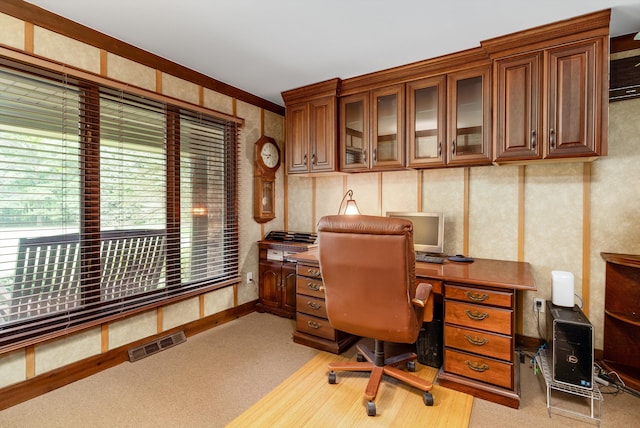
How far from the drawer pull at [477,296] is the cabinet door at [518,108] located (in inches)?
43.0

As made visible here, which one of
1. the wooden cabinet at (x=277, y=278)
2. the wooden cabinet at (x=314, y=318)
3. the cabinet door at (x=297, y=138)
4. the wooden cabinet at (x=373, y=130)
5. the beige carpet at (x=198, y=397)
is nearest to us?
the beige carpet at (x=198, y=397)

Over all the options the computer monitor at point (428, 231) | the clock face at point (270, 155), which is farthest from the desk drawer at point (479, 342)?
the clock face at point (270, 155)

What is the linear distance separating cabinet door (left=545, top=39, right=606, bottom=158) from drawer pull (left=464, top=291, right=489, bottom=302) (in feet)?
3.80

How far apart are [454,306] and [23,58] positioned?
320 cm

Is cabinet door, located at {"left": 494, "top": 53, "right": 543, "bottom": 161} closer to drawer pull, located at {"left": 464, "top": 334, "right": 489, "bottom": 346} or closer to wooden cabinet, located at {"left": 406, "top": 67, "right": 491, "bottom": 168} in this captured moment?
wooden cabinet, located at {"left": 406, "top": 67, "right": 491, "bottom": 168}

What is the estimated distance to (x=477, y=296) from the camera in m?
2.10

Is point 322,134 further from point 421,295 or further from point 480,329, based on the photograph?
point 480,329

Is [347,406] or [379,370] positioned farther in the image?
[379,370]

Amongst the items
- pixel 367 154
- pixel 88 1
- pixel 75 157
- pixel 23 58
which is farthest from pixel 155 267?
pixel 367 154

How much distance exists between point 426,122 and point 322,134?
Answer: 1.06 meters

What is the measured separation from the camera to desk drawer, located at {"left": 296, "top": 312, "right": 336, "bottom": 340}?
2766mm

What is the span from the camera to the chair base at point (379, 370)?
2.03m

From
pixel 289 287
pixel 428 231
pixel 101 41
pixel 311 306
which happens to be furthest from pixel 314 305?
pixel 101 41

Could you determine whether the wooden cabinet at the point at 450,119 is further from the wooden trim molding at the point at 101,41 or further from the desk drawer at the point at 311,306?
the wooden trim molding at the point at 101,41
